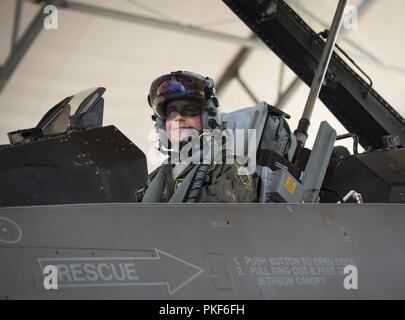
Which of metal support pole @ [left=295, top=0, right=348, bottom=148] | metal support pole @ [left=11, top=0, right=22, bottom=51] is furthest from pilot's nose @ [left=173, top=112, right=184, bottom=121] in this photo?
metal support pole @ [left=11, top=0, right=22, bottom=51]

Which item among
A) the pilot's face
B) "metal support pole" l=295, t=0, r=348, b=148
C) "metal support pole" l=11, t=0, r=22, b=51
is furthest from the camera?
"metal support pole" l=11, t=0, r=22, b=51

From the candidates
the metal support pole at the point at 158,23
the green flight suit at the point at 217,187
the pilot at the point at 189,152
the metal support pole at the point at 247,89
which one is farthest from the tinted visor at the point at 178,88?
the metal support pole at the point at 247,89

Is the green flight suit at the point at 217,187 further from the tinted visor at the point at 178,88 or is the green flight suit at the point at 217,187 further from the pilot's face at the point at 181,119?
the tinted visor at the point at 178,88

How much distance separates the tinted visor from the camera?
125 inches

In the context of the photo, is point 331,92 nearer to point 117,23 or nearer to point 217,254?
point 117,23

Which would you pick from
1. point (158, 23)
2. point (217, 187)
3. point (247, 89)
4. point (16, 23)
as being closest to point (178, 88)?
point (217, 187)

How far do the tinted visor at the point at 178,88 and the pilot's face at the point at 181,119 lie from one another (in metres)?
0.03

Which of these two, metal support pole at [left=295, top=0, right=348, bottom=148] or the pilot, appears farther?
metal support pole at [left=295, top=0, right=348, bottom=148]

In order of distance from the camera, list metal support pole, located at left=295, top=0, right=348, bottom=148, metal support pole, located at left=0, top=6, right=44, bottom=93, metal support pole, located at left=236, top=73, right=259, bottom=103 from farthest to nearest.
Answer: metal support pole, located at left=236, top=73, right=259, bottom=103
metal support pole, located at left=0, top=6, right=44, bottom=93
metal support pole, located at left=295, top=0, right=348, bottom=148

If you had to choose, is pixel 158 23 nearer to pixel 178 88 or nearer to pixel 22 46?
pixel 22 46

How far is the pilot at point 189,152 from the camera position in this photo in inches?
109

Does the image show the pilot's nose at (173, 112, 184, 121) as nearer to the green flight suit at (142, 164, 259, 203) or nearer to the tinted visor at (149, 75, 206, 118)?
the tinted visor at (149, 75, 206, 118)

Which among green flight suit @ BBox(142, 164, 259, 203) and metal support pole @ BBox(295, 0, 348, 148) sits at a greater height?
metal support pole @ BBox(295, 0, 348, 148)
